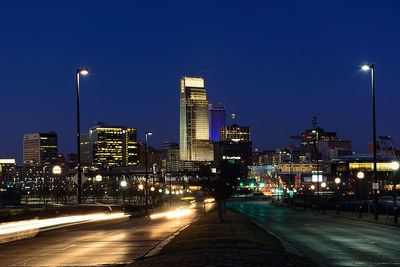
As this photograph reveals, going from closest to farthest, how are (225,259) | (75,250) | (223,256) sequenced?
(225,259)
(223,256)
(75,250)

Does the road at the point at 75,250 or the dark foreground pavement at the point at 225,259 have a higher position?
the dark foreground pavement at the point at 225,259

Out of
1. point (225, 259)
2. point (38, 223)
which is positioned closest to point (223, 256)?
point (225, 259)

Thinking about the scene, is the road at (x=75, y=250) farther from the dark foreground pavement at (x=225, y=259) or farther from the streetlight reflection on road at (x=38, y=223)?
the dark foreground pavement at (x=225, y=259)

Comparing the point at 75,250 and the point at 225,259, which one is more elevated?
the point at 225,259

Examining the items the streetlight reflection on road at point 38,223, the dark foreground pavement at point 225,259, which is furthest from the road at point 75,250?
the dark foreground pavement at point 225,259

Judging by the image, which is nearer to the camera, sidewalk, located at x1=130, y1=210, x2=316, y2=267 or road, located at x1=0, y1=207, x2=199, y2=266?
sidewalk, located at x1=130, y1=210, x2=316, y2=267

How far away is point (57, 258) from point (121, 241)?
6.48m

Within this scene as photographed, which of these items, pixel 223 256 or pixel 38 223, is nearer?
pixel 223 256

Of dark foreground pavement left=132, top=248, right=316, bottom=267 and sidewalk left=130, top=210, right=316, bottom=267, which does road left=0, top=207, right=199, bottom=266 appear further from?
dark foreground pavement left=132, top=248, right=316, bottom=267

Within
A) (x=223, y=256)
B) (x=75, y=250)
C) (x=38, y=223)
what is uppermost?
(x=223, y=256)

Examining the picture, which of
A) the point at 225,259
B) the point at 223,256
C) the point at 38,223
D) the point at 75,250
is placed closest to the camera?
the point at 225,259

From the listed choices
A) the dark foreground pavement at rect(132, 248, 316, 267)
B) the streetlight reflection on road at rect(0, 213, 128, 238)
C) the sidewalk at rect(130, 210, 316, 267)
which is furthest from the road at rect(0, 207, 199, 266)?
the dark foreground pavement at rect(132, 248, 316, 267)

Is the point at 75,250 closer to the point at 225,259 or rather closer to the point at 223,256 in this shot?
the point at 223,256

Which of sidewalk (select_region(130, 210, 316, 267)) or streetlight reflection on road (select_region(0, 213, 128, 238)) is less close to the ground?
sidewalk (select_region(130, 210, 316, 267))
